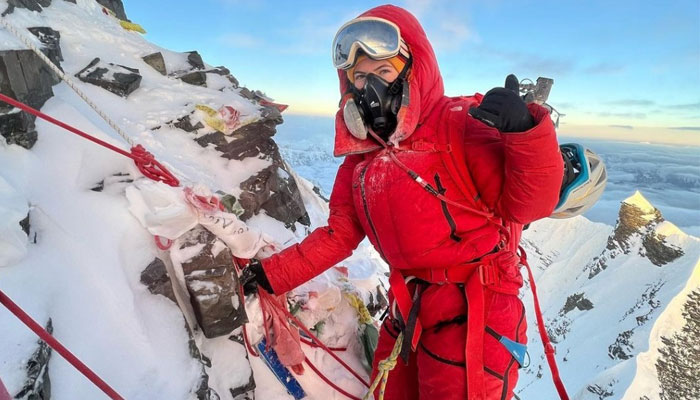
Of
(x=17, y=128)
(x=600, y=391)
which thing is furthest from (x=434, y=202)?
(x=600, y=391)

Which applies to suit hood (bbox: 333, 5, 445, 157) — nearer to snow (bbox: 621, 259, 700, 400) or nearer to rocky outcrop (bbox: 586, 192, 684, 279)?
snow (bbox: 621, 259, 700, 400)

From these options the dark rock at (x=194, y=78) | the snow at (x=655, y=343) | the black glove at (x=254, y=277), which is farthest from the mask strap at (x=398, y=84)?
the snow at (x=655, y=343)

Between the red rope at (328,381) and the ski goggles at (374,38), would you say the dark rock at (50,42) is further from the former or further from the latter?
the red rope at (328,381)

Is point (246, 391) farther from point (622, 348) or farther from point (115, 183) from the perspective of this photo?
point (622, 348)

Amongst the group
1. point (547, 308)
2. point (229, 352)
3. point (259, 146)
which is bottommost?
point (547, 308)

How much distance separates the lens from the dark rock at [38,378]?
1699mm

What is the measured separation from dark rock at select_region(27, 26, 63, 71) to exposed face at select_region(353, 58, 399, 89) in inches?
179

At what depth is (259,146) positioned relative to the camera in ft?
19.0

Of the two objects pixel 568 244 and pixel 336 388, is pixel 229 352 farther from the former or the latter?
pixel 568 244

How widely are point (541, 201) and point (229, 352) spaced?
8.20ft

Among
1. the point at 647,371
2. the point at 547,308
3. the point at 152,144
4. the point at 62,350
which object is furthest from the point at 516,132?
the point at 547,308

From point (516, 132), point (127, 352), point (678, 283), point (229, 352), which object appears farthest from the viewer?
point (678, 283)

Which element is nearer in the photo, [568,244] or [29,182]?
[29,182]

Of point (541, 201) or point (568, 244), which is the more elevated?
point (541, 201)
